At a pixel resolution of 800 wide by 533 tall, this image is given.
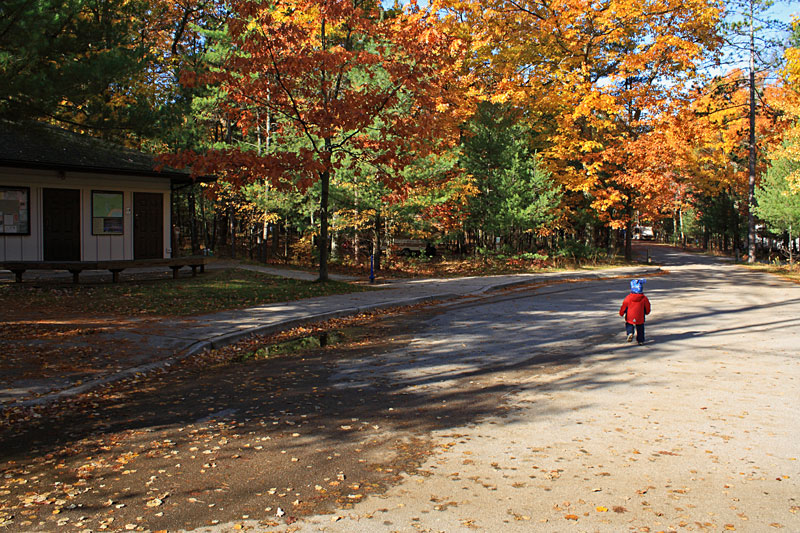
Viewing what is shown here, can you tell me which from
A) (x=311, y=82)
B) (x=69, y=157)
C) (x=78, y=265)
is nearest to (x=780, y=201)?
(x=311, y=82)

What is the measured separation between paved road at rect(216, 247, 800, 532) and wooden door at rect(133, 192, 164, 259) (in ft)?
45.8

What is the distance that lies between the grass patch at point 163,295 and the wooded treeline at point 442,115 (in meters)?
2.17

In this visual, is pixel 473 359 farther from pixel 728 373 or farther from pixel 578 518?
pixel 578 518

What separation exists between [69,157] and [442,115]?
13.0 m

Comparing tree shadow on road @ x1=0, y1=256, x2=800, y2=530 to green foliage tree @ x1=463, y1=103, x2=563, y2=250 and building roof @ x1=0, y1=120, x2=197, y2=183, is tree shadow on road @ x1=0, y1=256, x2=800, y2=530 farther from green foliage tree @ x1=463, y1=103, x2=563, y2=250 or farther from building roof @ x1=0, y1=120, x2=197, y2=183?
green foliage tree @ x1=463, y1=103, x2=563, y2=250

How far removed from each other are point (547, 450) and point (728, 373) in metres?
4.38

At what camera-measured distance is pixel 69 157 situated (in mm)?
19453

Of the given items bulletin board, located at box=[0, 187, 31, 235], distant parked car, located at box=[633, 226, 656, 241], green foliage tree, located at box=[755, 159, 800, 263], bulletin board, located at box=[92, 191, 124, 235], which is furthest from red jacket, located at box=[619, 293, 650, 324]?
distant parked car, located at box=[633, 226, 656, 241]

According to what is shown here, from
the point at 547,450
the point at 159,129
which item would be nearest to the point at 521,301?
the point at 159,129

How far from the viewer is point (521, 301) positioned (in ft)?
55.1

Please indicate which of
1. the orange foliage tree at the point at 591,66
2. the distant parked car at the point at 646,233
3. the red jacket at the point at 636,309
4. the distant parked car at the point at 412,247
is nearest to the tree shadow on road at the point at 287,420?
the red jacket at the point at 636,309

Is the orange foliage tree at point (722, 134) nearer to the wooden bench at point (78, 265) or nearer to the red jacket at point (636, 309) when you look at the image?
the red jacket at point (636, 309)

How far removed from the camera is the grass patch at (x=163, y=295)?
13427mm

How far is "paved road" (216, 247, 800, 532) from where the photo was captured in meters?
4.03
